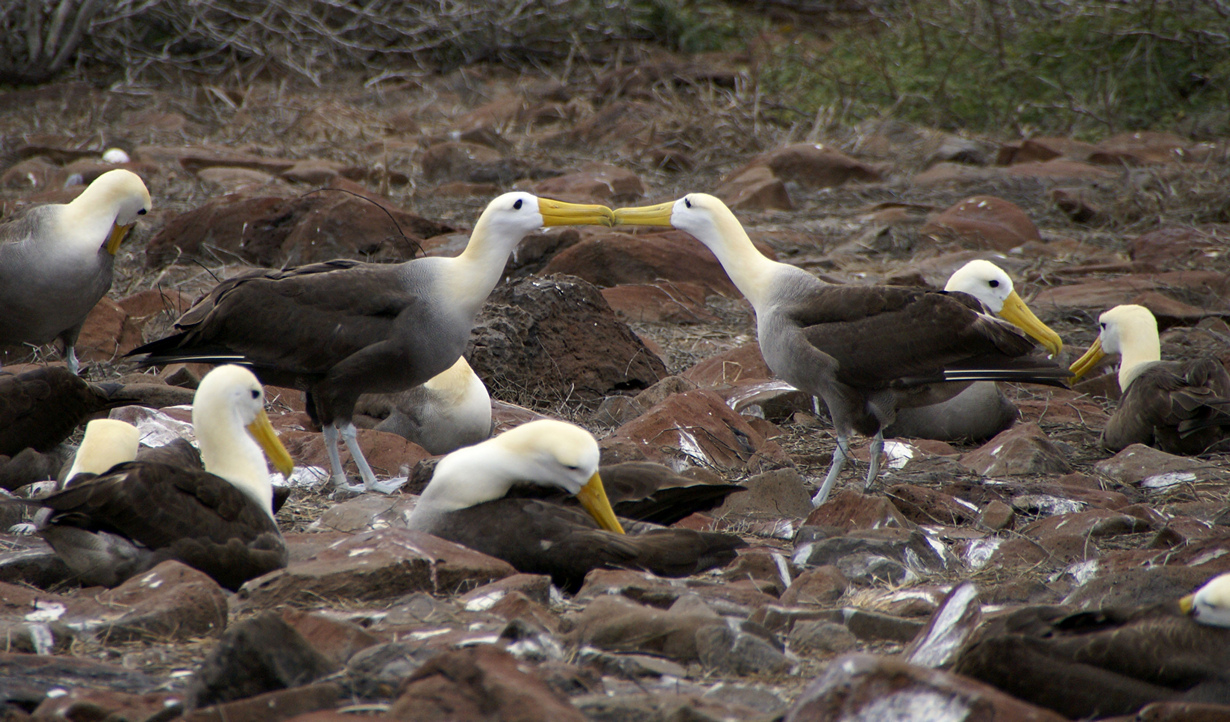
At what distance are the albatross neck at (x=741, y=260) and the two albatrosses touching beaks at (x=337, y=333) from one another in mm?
1125

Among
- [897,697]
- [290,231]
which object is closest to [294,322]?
[897,697]

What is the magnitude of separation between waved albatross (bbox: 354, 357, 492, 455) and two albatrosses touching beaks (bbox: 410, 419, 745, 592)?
5.04ft

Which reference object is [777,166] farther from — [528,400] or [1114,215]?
[528,400]

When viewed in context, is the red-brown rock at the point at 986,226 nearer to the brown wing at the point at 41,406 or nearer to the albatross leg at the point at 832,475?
the albatross leg at the point at 832,475

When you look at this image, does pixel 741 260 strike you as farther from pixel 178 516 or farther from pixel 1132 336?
pixel 178 516

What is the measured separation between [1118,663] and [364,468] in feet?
9.87

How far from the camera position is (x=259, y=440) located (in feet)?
12.1

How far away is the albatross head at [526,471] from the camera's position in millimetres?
3410

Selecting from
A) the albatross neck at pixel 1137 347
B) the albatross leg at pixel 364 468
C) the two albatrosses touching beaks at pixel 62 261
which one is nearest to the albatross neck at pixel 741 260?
the albatross leg at pixel 364 468

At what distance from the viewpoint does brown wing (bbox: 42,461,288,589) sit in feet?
10.3

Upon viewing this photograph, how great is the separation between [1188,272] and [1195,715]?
7012mm

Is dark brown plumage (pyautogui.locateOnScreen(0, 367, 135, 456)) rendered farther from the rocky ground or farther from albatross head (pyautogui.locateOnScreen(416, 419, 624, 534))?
albatross head (pyautogui.locateOnScreen(416, 419, 624, 534))

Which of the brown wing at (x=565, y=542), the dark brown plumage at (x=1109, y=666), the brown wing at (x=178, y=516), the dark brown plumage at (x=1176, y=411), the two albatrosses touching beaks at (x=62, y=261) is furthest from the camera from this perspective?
the two albatrosses touching beaks at (x=62, y=261)

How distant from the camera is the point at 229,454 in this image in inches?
139
